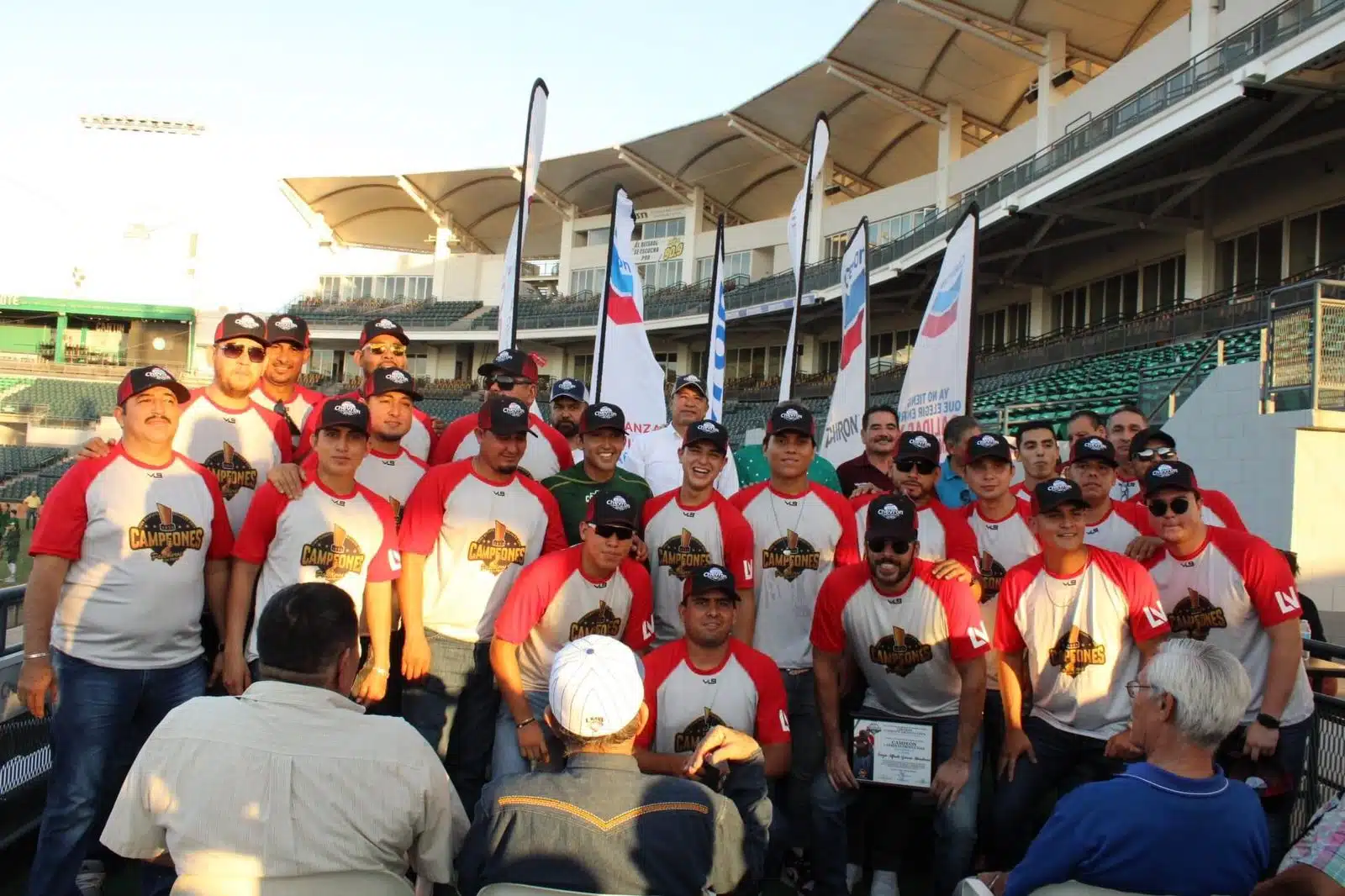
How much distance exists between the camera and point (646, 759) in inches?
142

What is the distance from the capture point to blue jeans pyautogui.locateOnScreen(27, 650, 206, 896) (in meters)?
3.62

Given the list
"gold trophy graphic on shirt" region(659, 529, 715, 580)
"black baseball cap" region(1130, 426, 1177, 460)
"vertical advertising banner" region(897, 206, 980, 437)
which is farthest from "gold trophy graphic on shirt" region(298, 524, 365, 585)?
"black baseball cap" region(1130, 426, 1177, 460)

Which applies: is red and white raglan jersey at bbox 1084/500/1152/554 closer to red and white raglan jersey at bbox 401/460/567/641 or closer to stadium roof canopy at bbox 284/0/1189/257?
Answer: red and white raglan jersey at bbox 401/460/567/641

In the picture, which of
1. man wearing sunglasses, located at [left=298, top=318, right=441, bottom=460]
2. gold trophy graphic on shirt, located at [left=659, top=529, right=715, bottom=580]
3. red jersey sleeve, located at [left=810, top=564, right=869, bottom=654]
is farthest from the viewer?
man wearing sunglasses, located at [left=298, top=318, right=441, bottom=460]

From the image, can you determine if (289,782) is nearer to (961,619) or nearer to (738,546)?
(738,546)

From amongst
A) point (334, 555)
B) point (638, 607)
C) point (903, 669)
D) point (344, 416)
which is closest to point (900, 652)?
point (903, 669)

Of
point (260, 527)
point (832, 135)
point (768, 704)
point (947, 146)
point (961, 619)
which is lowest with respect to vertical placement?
point (768, 704)

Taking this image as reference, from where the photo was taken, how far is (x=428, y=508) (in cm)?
438

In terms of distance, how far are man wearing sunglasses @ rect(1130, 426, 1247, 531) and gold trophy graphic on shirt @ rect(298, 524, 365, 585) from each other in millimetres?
3994

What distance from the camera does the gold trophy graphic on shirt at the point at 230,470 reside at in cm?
446

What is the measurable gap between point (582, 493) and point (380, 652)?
133cm

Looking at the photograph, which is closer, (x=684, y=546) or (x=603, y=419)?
(x=684, y=546)

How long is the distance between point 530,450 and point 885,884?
9.68 ft

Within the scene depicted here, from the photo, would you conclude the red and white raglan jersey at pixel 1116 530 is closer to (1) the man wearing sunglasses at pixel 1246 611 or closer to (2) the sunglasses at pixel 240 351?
(1) the man wearing sunglasses at pixel 1246 611
